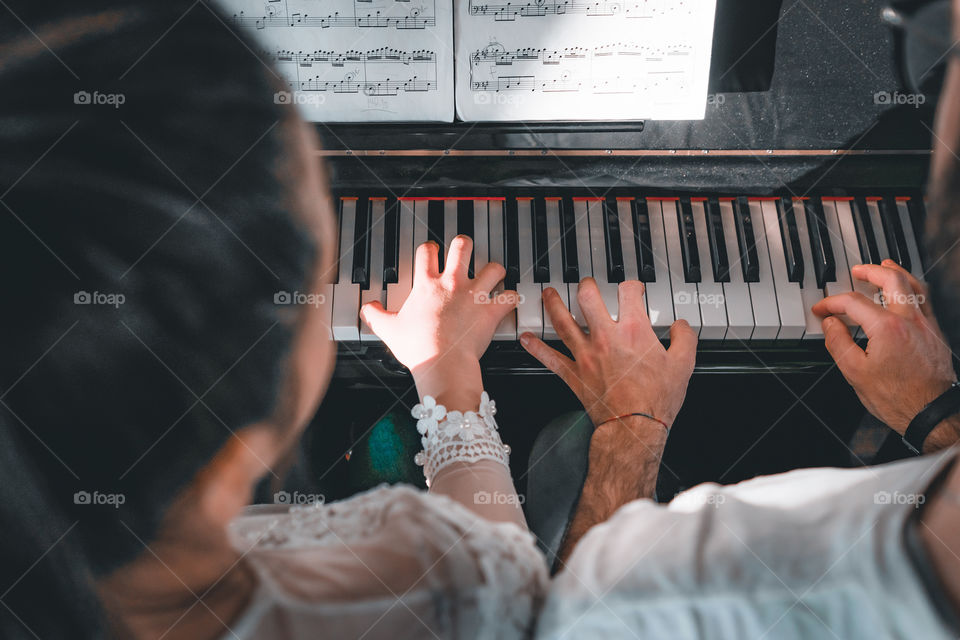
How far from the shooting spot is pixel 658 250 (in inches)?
61.5

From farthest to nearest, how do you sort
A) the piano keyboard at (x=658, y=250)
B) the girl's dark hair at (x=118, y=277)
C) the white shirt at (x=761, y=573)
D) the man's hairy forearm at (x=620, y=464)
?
the piano keyboard at (x=658, y=250) < the man's hairy forearm at (x=620, y=464) < the white shirt at (x=761, y=573) < the girl's dark hair at (x=118, y=277)

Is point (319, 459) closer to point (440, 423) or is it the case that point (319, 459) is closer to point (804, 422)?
point (440, 423)

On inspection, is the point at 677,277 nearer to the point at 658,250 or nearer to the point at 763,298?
the point at 658,250

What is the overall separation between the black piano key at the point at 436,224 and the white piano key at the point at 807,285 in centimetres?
87

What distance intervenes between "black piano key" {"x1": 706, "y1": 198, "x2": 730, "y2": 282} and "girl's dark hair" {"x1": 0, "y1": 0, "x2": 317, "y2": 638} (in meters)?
1.08

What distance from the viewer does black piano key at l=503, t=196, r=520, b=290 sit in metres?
1.53

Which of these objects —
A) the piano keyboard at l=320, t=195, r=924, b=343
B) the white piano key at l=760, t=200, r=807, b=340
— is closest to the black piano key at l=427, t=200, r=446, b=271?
the piano keyboard at l=320, t=195, r=924, b=343

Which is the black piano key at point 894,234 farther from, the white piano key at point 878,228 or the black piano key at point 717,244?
the black piano key at point 717,244

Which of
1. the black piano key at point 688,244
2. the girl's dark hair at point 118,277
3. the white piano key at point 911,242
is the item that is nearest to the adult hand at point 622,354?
the black piano key at point 688,244

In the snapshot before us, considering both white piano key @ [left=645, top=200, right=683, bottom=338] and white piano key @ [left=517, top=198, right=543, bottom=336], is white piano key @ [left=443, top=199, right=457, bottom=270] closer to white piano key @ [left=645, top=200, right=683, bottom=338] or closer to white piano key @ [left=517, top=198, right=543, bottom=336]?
white piano key @ [left=517, top=198, right=543, bottom=336]

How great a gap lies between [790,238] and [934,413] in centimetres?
49

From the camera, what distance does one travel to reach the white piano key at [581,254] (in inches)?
60.3

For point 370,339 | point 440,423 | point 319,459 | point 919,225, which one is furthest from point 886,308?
point 319,459

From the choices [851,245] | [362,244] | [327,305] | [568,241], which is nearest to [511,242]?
[568,241]
